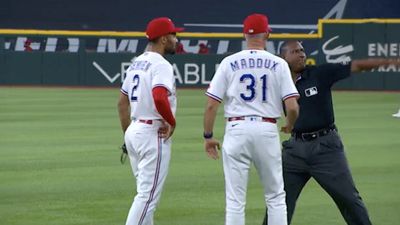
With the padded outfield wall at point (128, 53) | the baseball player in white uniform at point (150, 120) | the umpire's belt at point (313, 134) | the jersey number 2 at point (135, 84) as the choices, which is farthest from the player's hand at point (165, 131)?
the padded outfield wall at point (128, 53)

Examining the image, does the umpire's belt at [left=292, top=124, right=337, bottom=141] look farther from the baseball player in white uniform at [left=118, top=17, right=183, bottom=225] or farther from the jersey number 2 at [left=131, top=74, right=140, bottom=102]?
the jersey number 2 at [left=131, top=74, right=140, bottom=102]

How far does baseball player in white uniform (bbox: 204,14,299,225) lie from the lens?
7879mm

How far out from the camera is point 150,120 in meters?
8.34

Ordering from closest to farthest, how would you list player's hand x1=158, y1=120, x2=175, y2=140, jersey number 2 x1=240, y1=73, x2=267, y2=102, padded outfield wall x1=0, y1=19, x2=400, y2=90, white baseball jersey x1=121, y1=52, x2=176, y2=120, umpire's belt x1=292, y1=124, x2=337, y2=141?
jersey number 2 x1=240, y1=73, x2=267, y2=102, white baseball jersey x1=121, y1=52, x2=176, y2=120, player's hand x1=158, y1=120, x2=175, y2=140, umpire's belt x1=292, y1=124, x2=337, y2=141, padded outfield wall x1=0, y1=19, x2=400, y2=90

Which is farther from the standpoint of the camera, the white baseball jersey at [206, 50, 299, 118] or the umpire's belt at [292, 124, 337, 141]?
the umpire's belt at [292, 124, 337, 141]

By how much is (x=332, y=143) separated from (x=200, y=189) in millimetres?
3911

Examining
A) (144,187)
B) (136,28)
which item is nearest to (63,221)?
(144,187)

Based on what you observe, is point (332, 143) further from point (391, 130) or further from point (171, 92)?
point (391, 130)

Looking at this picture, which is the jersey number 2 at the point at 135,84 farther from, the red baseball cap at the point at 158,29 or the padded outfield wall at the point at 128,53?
the padded outfield wall at the point at 128,53

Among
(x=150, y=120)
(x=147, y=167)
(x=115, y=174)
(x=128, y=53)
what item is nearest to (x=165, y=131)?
(x=150, y=120)

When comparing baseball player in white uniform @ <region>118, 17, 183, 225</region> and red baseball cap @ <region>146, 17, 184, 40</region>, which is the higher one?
red baseball cap @ <region>146, 17, 184, 40</region>

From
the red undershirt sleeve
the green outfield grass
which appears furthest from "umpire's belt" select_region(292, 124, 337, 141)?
the green outfield grass

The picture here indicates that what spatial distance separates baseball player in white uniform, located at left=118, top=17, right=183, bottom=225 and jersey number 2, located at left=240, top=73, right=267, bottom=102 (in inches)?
25.9

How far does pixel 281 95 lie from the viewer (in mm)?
7957
